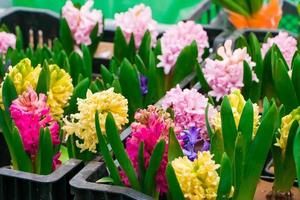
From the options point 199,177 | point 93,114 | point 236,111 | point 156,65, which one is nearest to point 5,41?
point 156,65

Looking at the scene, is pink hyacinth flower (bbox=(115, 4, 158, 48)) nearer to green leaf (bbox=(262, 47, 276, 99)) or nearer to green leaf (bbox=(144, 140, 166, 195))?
green leaf (bbox=(262, 47, 276, 99))

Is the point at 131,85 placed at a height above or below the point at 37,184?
above

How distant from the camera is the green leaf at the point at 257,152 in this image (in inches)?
41.5

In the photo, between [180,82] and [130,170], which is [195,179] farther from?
[180,82]

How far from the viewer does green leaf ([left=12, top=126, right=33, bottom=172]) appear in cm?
116

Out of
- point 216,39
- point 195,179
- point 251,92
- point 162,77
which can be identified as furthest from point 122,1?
point 195,179

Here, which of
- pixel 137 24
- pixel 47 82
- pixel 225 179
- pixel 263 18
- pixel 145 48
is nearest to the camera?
pixel 225 179

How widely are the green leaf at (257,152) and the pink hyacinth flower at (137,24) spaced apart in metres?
0.80

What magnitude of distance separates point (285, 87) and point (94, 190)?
1.51ft

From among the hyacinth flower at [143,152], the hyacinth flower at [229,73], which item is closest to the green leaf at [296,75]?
the hyacinth flower at [229,73]

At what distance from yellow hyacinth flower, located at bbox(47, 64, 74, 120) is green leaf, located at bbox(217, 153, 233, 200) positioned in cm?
43

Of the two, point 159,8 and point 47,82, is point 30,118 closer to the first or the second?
point 47,82

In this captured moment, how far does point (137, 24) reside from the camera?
184 centimetres

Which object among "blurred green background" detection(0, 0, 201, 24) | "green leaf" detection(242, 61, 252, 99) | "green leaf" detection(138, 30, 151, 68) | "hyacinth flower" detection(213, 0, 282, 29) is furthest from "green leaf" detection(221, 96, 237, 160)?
"blurred green background" detection(0, 0, 201, 24)
